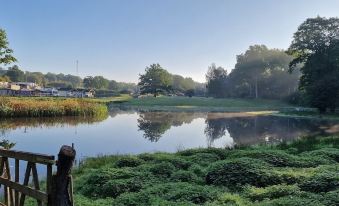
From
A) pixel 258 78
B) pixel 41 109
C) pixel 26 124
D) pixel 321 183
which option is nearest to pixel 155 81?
pixel 258 78

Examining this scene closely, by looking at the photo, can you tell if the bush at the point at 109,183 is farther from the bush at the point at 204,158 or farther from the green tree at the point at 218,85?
the green tree at the point at 218,85

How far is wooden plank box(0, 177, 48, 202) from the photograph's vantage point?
276 inches

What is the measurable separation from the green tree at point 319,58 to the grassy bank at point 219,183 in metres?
38.2

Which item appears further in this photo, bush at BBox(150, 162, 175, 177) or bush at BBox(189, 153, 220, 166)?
bush at BBox(189, 153, 220, 166)

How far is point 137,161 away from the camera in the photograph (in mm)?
15086

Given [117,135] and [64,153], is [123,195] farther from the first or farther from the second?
[117,135]

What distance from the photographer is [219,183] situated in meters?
11.3

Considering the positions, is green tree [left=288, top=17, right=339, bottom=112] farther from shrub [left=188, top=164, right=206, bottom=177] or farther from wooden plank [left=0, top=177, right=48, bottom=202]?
wooden plank [left=0, top=177, right=48, bottom=202]

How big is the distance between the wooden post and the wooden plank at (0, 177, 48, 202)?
22.5 inches

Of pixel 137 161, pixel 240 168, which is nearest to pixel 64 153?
pixel 240 168

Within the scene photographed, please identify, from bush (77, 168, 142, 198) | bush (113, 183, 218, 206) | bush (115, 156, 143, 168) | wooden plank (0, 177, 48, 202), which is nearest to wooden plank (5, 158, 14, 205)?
wooden plank (0, 177, 48, 202)

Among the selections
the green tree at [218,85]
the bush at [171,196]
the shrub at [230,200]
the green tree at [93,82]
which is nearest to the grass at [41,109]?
the bush at [171,196]

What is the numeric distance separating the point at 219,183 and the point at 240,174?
738 mm

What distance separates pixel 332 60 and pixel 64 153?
51.7 m
